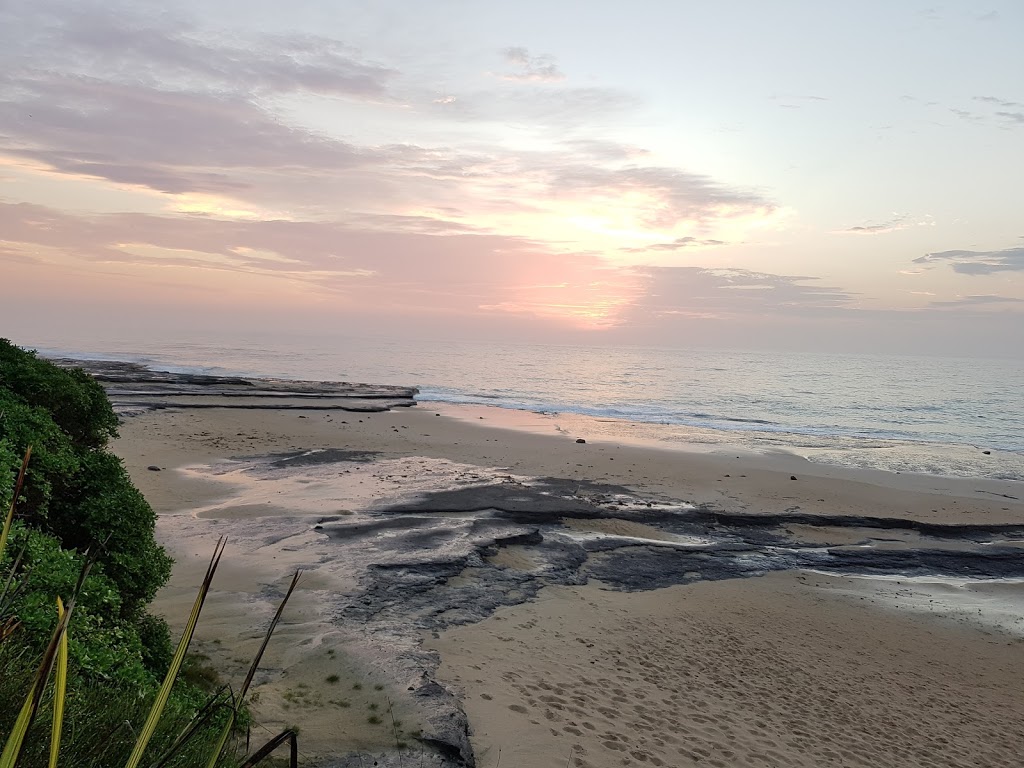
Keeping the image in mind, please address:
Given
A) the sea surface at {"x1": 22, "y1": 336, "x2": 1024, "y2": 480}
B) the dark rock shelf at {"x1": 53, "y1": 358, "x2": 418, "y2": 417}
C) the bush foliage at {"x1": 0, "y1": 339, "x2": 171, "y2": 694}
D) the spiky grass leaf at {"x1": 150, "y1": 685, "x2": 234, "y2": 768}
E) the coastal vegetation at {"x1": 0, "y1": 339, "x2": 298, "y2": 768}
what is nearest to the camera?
the spiky grass leaf at {"x1": 150, "y1": 685, "x2": 234, "y2": 768}

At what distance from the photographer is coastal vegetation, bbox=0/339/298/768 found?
3180 mm

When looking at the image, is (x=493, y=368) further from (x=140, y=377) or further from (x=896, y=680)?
(x=896, y=680)

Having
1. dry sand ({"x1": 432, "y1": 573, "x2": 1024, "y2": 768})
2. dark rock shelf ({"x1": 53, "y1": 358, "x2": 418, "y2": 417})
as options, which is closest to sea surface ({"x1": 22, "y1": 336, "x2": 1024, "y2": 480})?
dark rock shelf ({"x1": 53, "y1": 358, "x2": 418, "y2": 417})

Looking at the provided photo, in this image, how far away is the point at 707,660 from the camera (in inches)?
335

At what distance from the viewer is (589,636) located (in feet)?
28.8

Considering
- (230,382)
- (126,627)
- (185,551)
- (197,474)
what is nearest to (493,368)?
(230,382)

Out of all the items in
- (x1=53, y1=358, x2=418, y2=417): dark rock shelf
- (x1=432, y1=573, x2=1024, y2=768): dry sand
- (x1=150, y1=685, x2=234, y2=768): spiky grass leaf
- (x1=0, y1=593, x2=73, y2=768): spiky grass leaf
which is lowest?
(x1=432, y1=573, x2=1024, y2=768): dry sand

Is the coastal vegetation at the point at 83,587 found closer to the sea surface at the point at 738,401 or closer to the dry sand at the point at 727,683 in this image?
the dry sand at the point at 727,683

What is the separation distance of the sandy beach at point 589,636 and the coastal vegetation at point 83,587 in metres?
1.61

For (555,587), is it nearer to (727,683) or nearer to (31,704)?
(727,683)

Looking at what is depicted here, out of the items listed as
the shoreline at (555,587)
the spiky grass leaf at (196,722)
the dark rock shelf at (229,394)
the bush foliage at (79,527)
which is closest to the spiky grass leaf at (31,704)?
the spiky grass leaf at (196,722)

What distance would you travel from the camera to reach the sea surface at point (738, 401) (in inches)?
1150

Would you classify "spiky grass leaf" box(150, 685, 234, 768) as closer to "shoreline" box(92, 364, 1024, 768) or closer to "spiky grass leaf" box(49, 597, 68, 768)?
"spiky grass leaf" box(49, 597, 68, 768)

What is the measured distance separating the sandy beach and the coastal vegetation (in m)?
1.61
